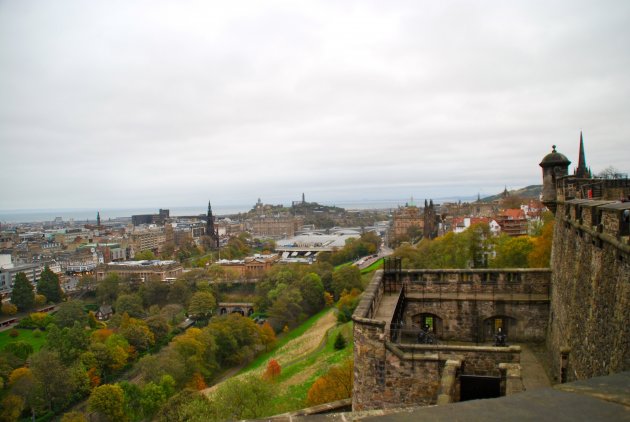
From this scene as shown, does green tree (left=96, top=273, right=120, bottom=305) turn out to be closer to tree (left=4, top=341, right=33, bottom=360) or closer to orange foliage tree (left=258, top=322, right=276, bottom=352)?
tree (left=4, top=341, right=33, bottom=360)

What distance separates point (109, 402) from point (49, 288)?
49724 millimetres

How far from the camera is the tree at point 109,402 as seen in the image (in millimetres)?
30844

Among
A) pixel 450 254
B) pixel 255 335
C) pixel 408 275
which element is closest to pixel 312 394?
pixel 408 275

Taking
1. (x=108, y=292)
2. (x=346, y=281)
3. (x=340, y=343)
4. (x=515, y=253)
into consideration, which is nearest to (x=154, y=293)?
(x=108, y=292)

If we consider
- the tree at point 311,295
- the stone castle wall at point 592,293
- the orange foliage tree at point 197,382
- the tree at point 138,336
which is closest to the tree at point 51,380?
the orange foliage tree at point 197,382

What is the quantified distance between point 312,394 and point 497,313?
1451 centimetres

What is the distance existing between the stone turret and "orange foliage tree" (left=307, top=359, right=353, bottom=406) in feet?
48.9

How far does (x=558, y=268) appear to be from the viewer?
36.0ft

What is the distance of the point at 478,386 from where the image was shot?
912 cm

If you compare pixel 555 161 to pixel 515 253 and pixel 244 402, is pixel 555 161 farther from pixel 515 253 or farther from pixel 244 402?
pixel 244 402

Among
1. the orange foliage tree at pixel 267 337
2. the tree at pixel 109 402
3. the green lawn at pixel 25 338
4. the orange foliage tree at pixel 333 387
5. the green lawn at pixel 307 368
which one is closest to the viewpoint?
the orange foliage tree at pixel 333 387

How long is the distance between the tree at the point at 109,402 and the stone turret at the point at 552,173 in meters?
31.4

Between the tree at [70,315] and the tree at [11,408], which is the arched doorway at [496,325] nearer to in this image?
the tree at [11,408]

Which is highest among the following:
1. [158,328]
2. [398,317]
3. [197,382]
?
[398,317]
